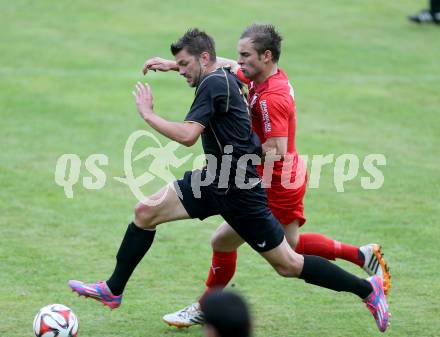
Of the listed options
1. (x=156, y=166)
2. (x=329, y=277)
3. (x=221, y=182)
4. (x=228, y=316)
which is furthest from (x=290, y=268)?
(x=156, y=166)

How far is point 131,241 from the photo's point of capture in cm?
720

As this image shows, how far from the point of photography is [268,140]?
7.03m

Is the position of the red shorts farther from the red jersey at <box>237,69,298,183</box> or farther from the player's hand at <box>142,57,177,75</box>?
the player's hand at <box>142,57,177,75</box>

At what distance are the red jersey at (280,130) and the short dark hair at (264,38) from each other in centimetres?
22

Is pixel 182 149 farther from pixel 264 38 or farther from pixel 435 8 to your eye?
pixel 435 8

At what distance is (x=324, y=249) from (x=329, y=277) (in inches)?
37.5

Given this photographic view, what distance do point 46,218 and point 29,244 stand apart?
36.0 inches

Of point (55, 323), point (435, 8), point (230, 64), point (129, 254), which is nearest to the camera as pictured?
point (55, 323)

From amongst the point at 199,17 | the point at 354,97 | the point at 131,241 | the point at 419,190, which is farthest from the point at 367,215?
the point at 199,17

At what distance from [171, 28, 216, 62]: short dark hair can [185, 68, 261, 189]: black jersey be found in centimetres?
17

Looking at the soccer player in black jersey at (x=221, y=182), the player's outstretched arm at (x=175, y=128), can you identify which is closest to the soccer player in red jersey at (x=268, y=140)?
the soccer player in black jersey at (x=221, y=182)

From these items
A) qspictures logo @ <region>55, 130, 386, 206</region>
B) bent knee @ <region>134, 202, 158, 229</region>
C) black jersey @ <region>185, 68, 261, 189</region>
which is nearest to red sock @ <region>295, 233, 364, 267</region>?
black jersey @ <region>185, 68, 261, 189</region>

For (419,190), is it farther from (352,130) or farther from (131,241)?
(131,241)

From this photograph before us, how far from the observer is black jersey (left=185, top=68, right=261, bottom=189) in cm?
655
